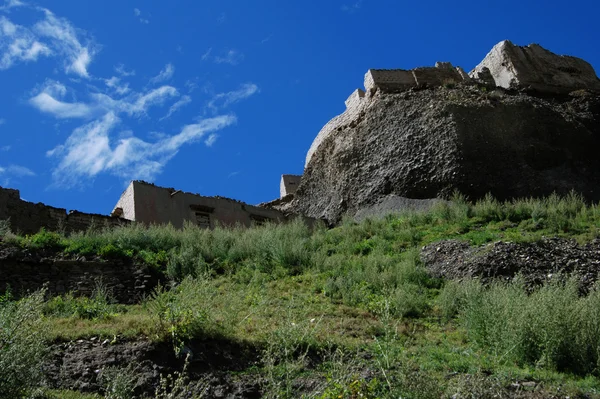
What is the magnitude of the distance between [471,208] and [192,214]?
8791 mm

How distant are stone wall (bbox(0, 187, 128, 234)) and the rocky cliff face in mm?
9143

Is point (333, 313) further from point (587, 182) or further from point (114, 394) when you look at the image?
point (587, 182)

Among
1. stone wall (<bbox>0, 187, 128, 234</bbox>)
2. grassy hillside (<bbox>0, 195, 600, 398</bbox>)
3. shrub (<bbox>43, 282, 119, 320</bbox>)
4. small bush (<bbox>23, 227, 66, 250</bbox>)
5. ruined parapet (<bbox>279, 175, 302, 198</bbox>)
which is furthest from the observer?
ruined parapet (<bbox>279, 175, 302, 198</bbox>)

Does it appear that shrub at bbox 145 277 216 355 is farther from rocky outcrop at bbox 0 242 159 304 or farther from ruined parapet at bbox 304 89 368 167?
ruined parapet at bbox 304 89 368 167

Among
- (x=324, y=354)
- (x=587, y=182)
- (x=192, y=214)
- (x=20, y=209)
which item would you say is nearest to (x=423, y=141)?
(x=587, y=182)

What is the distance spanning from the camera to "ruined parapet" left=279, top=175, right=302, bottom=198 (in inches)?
1366

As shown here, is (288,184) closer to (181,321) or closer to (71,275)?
(71,275)

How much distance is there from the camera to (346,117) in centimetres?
3216

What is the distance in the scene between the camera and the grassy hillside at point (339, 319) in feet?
27.8

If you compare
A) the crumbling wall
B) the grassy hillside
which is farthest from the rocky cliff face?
the grassy hillside

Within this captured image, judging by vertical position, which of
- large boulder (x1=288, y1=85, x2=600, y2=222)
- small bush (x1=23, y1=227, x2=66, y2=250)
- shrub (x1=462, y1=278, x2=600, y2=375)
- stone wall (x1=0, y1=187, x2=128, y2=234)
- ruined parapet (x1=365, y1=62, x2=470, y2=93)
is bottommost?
shrub (x1=462, y1=278, x2=600, y2=375)

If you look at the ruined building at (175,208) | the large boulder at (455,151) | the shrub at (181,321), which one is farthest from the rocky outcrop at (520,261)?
the ruined building at (175,208)

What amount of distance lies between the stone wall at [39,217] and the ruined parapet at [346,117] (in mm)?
12332

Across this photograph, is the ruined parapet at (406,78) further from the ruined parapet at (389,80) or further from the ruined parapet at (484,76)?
the ruined parapet at (484,76)
